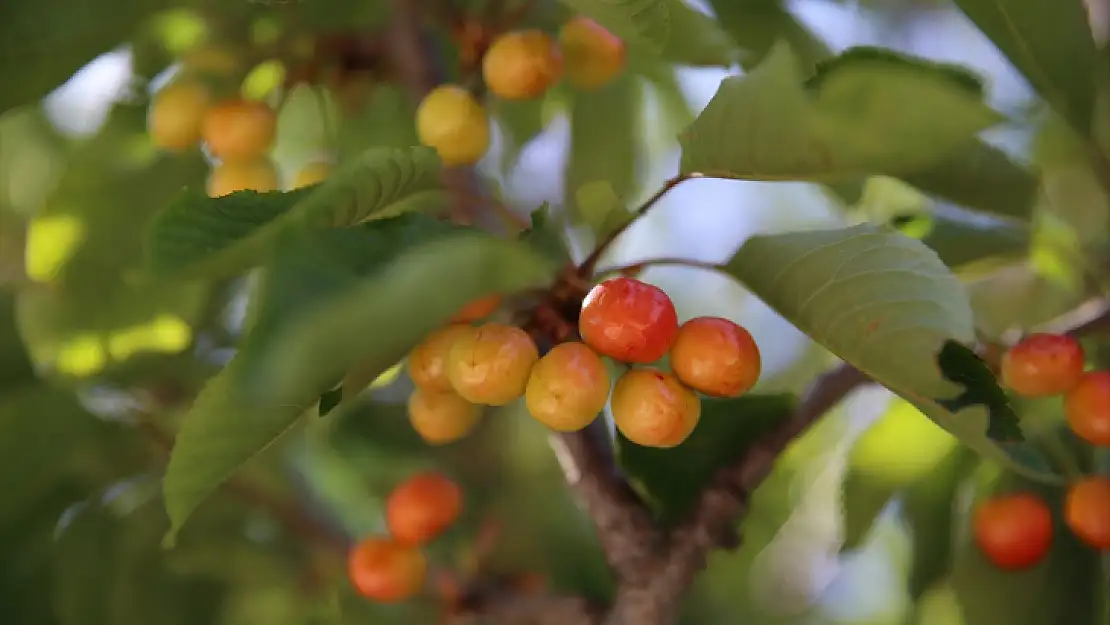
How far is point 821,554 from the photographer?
1.32m

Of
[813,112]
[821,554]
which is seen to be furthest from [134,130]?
[821,554]

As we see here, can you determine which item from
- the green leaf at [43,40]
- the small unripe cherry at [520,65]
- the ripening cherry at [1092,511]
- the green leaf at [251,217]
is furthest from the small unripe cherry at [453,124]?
the ripening cherry at [1092,511]

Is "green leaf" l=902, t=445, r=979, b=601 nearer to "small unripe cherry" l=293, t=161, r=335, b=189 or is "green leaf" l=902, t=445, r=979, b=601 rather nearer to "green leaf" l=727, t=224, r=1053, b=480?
"green leaf" l=727, t=224, r=1053, b=480

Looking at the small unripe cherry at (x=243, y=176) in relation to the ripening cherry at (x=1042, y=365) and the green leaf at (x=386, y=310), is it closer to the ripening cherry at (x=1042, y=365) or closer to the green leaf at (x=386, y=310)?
the green leaf at (x=386, y=310)

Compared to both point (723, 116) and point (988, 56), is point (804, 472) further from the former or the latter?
point (988, 56)

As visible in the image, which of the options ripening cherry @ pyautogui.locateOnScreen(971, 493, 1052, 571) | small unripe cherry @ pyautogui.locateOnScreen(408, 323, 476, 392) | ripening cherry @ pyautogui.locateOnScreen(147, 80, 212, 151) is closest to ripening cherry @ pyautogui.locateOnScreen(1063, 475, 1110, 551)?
ripening cherry @ pyautogui.locateOnScreen(971, 493, 1052, 571)

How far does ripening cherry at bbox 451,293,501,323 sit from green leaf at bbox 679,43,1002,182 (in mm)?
142

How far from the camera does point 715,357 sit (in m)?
0.45

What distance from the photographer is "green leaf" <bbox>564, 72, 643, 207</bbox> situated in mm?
904

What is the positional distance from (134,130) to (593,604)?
1.82 feet

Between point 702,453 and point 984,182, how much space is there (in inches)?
11.0

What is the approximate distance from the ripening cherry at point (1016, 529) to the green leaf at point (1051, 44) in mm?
287

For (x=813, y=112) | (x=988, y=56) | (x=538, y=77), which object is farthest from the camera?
(x=988, y=56)

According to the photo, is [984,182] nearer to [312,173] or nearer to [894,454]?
[894,454]
